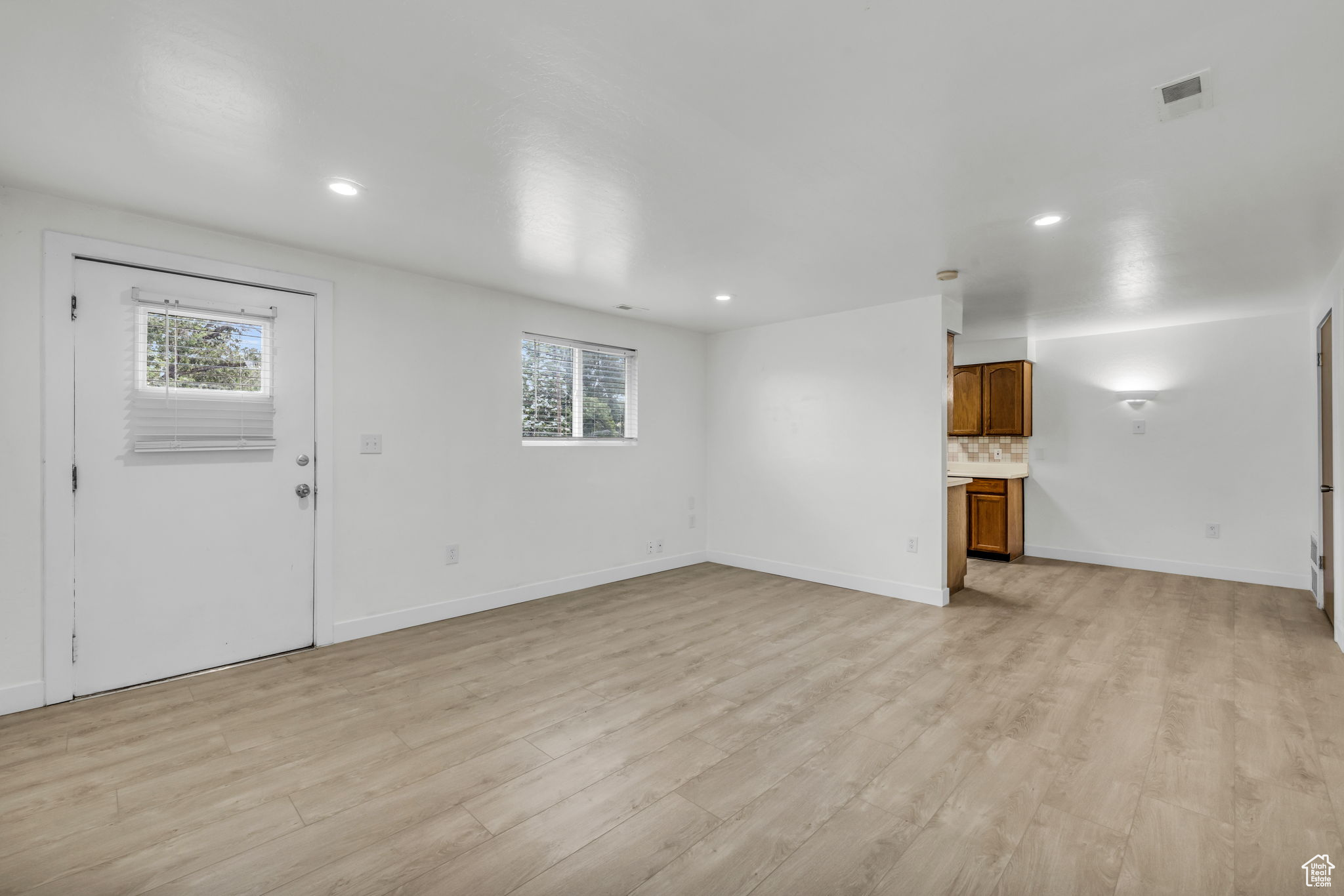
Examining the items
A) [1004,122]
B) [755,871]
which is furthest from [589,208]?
[755,871]

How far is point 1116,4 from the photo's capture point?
1450 mm

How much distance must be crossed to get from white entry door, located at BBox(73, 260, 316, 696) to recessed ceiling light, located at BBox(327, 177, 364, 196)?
1.12 m

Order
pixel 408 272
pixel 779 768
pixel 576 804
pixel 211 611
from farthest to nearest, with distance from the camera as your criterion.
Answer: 1. pixel 408 272
2. pixel 211 611
3. pixel 779 768
4. pixel 576 804

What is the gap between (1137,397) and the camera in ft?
18.4

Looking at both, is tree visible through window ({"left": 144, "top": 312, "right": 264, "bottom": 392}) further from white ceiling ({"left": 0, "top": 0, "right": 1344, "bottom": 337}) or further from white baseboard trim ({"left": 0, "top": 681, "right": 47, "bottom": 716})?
white baseboard trim ({"left": 0, "top": 681, "right": 47, "bottom": 716})

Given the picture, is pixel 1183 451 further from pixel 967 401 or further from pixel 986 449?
pixel 967 401

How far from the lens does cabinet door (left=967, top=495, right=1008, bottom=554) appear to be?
5.95m

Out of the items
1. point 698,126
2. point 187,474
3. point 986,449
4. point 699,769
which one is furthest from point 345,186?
point 986,449

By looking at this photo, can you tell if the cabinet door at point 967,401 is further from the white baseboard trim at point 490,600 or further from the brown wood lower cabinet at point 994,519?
the white baseboard trim at point 490,600

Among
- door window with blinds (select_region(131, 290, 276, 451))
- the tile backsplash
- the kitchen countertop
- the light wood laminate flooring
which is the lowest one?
the light wood laminate flooring

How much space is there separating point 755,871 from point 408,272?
149 inches

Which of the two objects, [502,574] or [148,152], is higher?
[148,152]

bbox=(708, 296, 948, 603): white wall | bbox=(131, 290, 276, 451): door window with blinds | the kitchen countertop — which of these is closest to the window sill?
bbox=(708, 296, 948, 603): white wall

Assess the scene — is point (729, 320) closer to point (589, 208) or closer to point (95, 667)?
point (589, 208)
